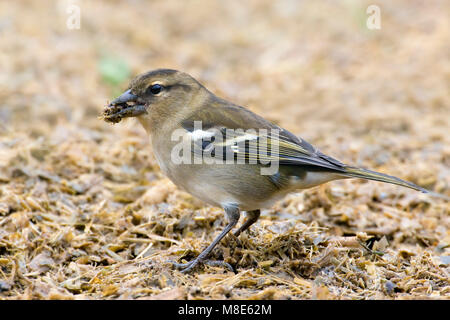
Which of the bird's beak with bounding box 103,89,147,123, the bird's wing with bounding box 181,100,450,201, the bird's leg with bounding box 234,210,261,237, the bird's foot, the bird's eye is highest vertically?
the bird's eye

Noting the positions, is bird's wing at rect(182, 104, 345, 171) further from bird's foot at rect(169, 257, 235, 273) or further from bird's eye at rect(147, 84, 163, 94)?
bird's foot at rect(169, 257, 235, 273)

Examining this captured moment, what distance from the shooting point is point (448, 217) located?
20.7 ft

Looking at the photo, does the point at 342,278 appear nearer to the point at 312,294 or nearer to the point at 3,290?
the point at 312,294

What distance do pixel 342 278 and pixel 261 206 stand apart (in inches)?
37.2

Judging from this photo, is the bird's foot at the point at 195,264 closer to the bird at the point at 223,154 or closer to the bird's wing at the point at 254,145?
the bird at the point at 223,154

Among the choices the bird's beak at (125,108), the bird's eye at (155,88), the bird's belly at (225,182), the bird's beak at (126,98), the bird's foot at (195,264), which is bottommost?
the bird's foot at (195,264)

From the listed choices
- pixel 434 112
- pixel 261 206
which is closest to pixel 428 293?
pixel 261 206

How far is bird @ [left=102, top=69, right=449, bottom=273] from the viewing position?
4.97m

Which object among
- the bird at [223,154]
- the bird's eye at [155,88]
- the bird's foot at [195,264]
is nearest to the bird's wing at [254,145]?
the bird at [223,154]

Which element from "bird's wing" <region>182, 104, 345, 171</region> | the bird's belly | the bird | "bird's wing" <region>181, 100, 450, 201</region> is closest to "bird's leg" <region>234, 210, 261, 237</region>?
the bird

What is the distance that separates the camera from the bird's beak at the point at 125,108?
528 centimetres

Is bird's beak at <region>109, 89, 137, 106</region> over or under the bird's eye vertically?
under

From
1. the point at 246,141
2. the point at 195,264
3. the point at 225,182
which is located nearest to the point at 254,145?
the point at 246,141

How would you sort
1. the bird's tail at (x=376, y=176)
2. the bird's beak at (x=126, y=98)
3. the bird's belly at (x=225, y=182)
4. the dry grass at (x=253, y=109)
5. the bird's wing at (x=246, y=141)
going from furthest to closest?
the bird's beak at (x=126, y=98) → the bird's wing at (x=246, y=141) → the bird's belly at (x=225, y=182) → the bird's tail at (x=376, y=176) → the dry grass at (x=253, y=109)
